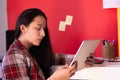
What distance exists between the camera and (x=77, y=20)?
1749 mm

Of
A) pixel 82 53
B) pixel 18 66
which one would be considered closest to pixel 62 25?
pixel 82 53

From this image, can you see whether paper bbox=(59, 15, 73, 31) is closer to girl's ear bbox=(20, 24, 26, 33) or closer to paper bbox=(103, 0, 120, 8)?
paper bbox=(103, 0, 120, 8)

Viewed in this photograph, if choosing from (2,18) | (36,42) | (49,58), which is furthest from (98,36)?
(2,18)

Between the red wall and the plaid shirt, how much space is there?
725mm

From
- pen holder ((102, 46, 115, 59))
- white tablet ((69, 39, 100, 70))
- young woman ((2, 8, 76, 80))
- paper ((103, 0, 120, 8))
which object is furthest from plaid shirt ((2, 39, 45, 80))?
paper ((103, 0, 120, 8))

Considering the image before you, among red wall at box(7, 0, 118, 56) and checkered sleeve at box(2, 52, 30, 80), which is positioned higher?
red wall at box(7, 0, 118, 56)

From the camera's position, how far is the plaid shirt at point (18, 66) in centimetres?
101

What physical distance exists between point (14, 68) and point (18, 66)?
0.06 ft

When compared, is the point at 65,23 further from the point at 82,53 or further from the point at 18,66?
the point at 18,66

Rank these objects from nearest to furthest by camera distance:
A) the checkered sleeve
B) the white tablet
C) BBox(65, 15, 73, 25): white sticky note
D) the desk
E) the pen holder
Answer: the checkered sleeve, the white tablet, the desk, the pen holder, BBox(65, 15, 73, 25): white sticky note

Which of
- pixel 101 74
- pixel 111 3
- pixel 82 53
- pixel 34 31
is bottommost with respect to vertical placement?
pixel 101 74

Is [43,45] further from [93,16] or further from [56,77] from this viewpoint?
[93,16]

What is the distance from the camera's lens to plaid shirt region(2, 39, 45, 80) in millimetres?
1011

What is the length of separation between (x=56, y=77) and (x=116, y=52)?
0.73m
